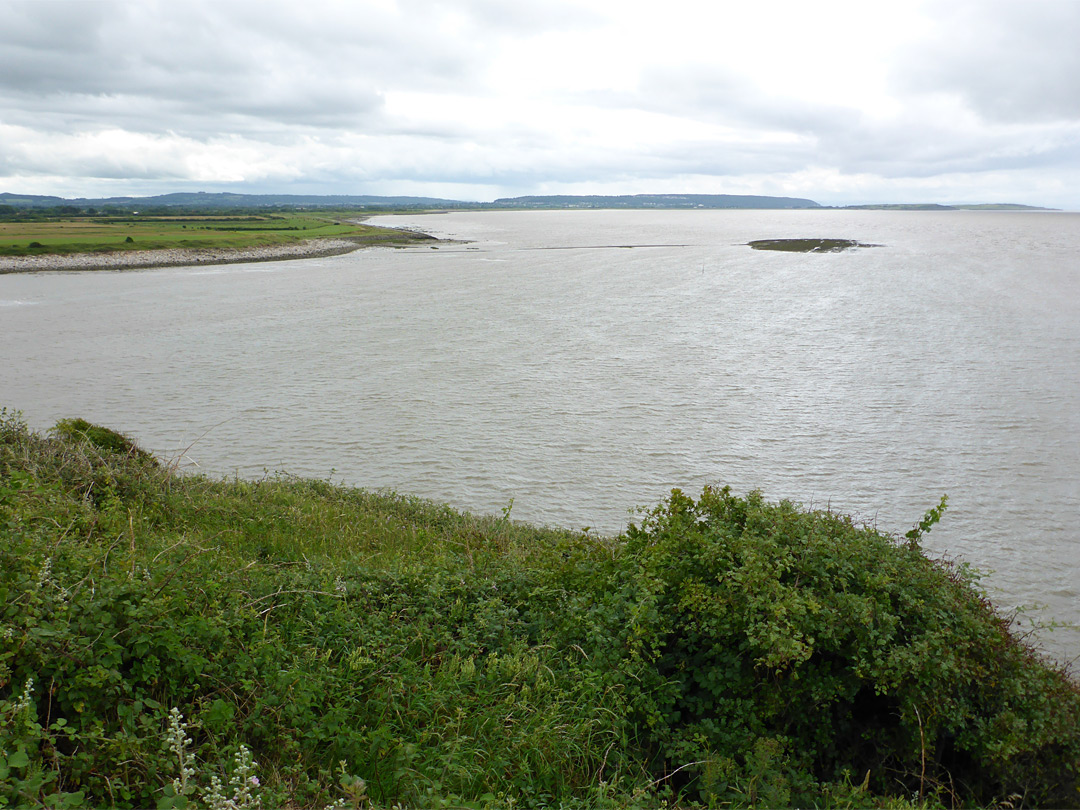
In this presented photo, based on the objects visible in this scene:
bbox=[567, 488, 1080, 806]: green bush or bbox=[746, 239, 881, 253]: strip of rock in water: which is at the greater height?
bbox=[746, 239, 881, 253]: strip of rock in water

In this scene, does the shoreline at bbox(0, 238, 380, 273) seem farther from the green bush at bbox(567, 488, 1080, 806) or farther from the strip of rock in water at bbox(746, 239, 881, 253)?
the green bush at bbox(567, 488, 1080, 806)

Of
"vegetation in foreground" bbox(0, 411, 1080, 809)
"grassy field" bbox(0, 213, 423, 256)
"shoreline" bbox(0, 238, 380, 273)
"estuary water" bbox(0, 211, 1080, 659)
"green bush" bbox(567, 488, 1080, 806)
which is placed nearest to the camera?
→ "vegetation in foreground" bbox(0, 411, 1080, 809)

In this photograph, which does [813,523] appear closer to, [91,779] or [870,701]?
[870,701]

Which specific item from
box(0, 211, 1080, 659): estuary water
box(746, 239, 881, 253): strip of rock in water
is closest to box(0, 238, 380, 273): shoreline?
box(0, 211, 1080, 659): estuary water

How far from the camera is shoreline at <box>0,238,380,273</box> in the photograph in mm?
66438

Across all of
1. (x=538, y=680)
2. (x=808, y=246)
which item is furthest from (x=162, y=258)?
(x=538, y=680)

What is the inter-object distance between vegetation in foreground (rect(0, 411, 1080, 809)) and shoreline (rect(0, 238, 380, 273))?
233 feet

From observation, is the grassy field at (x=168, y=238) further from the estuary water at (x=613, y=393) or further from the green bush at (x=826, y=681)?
the green bush at (x=826, y=681)

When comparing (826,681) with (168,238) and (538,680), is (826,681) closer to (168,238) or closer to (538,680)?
(538,680)

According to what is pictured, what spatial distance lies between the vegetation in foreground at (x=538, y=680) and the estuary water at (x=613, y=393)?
18.0 feet

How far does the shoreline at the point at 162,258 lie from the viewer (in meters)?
66.4

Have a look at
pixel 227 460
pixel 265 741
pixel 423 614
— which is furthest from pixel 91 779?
pixel 227 460

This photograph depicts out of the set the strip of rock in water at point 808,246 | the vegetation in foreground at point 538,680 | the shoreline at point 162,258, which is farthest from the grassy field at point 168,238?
the vegetation in foreground at point 538,680

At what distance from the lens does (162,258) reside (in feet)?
237
